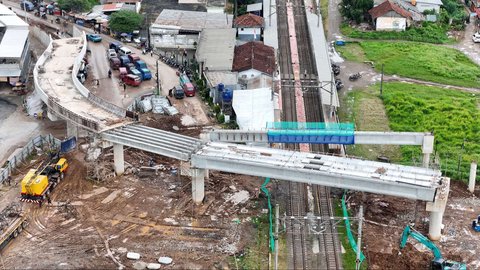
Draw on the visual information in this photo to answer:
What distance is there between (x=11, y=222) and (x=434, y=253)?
30.3 metres

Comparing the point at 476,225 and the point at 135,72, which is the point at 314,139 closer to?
the point at 476,225

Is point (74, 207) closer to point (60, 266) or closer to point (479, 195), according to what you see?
point (60, 266)

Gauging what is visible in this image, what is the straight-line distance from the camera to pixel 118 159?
60875mm

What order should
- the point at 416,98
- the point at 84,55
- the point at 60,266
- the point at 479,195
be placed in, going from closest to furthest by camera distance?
the point at 60,266 → the point at 479,195 → the point at 416,98 → the point at 84,55

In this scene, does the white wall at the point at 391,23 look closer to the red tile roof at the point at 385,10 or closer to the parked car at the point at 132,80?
the red tile roof at the point at 385,10

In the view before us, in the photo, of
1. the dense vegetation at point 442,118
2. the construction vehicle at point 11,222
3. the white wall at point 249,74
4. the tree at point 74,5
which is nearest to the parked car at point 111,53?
the white wall at point 249,74

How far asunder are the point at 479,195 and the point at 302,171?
17249 mm

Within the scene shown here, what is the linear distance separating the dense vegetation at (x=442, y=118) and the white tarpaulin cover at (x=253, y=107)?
1273 cm

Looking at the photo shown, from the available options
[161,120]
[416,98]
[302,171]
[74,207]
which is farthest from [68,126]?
[416,98]

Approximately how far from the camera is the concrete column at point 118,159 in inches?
2379

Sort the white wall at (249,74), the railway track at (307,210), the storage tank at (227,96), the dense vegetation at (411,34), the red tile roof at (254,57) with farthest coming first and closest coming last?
the dense vegetation at (411,34) → the red tile roof at (254,57) → the white wall at (249,74) → the storage tank at (227,96) → the railway track at (307,210)

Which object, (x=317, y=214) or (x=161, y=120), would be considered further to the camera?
(x=161, y=120)

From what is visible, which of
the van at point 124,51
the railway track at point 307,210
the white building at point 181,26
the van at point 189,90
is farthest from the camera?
the white building at point 181,26

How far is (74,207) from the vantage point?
56375 mm
